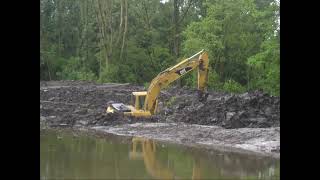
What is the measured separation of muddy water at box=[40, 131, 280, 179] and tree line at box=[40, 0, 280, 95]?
504 inches

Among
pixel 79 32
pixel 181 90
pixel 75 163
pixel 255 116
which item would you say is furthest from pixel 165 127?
pixel 79 32

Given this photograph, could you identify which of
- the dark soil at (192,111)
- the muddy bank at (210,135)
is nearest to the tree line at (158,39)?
the dark soil at (192,111)

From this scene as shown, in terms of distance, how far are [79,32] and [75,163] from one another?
32298 mm

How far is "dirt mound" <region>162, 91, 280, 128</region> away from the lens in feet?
55.3

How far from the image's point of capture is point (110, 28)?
36.8 meters

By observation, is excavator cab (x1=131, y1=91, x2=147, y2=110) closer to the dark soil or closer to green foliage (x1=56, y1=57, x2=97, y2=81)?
the dark soil

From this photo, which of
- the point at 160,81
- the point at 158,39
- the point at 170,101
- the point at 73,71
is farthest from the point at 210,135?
the point at 73,71

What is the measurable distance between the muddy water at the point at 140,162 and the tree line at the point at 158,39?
504 inches

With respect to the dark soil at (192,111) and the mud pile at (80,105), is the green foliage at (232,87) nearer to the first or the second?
the dark soil at (192,111)

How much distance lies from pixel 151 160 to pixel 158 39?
2442 centimetres

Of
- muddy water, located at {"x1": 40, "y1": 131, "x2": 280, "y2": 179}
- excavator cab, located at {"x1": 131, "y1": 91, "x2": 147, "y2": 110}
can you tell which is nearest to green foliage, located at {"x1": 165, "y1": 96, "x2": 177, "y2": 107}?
excavator cab, located at {"x1": 131, "y1": 91, "x2": 147, "y2": 110}

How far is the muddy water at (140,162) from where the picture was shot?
1075cm

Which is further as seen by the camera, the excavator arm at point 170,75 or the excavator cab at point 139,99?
the excavator cab at point 139,99

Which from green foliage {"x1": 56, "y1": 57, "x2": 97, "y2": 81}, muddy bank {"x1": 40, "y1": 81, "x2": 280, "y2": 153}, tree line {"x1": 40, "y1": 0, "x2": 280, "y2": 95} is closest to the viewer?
muddy bank {"x1": 40, "y1": 81, "x2": 280, "y2": 153}
